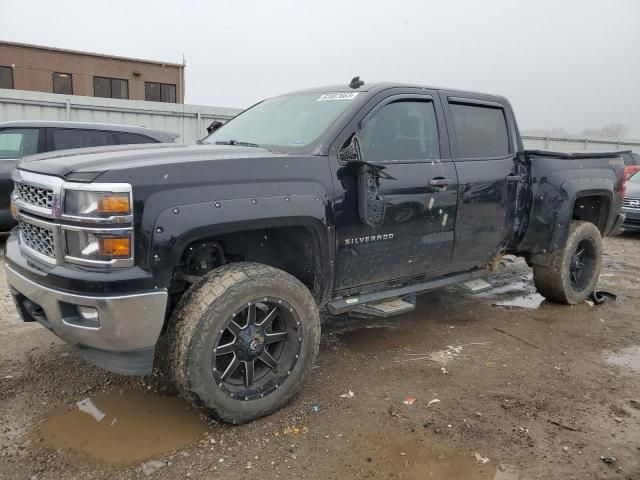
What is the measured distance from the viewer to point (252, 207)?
279cm

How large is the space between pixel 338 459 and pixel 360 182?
1610 mm

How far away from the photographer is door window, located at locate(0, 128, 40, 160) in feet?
22.5

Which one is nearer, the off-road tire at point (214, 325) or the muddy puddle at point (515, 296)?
the off-road tire at point (214, 325)

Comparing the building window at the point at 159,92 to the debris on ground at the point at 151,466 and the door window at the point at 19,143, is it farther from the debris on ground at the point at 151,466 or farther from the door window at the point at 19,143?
the debris on ground at the point at 151,466

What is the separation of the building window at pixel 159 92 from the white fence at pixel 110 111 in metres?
13.8

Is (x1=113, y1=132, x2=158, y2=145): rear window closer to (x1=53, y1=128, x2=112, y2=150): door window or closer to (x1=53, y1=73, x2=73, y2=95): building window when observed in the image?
(x1=53, y1=128, x2=112, y2=150): door window

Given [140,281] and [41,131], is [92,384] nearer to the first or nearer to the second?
[140,281]

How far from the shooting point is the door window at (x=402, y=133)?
11.6ft

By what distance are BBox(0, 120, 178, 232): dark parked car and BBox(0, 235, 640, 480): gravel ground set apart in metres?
3.00

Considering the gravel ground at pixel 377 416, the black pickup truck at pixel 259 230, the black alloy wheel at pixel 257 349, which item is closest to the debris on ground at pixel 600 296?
the gravel ground at pixel 377 416

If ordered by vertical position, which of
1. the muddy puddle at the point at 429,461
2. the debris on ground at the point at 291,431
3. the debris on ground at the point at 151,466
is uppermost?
the muddy puddle at the point at 429,461

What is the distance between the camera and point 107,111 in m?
13.3

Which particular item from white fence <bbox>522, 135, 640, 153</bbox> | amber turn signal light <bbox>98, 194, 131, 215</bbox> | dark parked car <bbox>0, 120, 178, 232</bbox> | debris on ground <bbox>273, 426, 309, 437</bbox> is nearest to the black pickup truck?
amber turn signal light <bbox>98, 194, 131, 215</bbox>

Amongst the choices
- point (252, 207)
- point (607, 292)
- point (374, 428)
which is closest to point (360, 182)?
point (252, 207)
